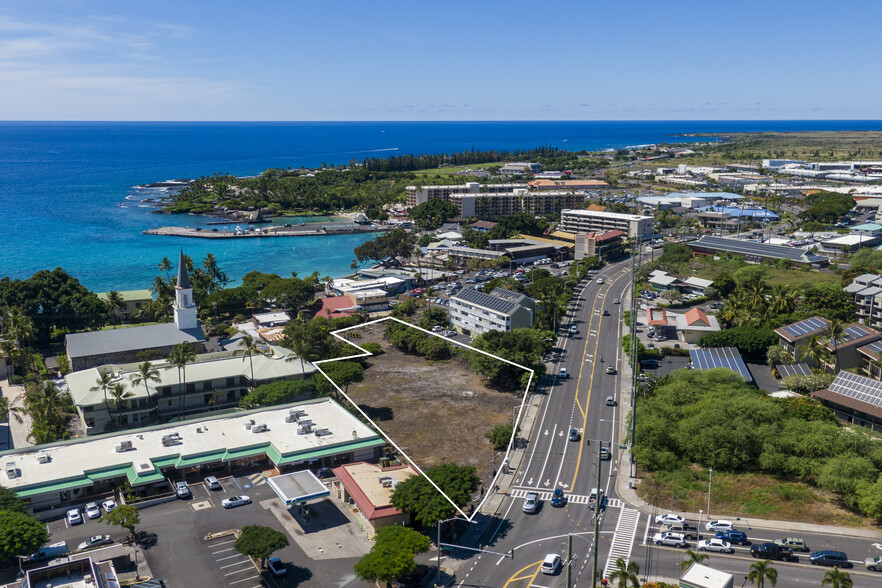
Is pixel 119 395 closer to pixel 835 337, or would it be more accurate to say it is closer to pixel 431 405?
pixel 431 405

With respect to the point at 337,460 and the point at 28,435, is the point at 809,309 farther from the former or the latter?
the point at 28,435

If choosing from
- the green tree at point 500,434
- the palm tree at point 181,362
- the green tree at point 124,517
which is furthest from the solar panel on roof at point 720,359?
the green tree at point 124,517

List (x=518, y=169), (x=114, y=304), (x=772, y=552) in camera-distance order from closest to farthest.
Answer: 1. (x=772, y=552)
2. (x=114, y=304)
3. (x=518, y=169)

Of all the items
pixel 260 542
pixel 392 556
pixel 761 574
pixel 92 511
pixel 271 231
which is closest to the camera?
pixel 761 574

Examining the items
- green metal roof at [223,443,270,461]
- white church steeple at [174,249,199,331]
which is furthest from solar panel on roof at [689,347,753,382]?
white church steeple at [174,249,199,331]

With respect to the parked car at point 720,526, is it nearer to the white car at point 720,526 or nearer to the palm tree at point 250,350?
the white car at point 720,526

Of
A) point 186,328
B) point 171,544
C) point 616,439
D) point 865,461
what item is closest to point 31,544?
point 171,544

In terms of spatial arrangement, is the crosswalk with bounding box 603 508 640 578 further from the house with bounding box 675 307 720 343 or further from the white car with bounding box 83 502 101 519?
the house with bounding box 675 307 720 343

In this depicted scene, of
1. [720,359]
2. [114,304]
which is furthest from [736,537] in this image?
[114,304]
